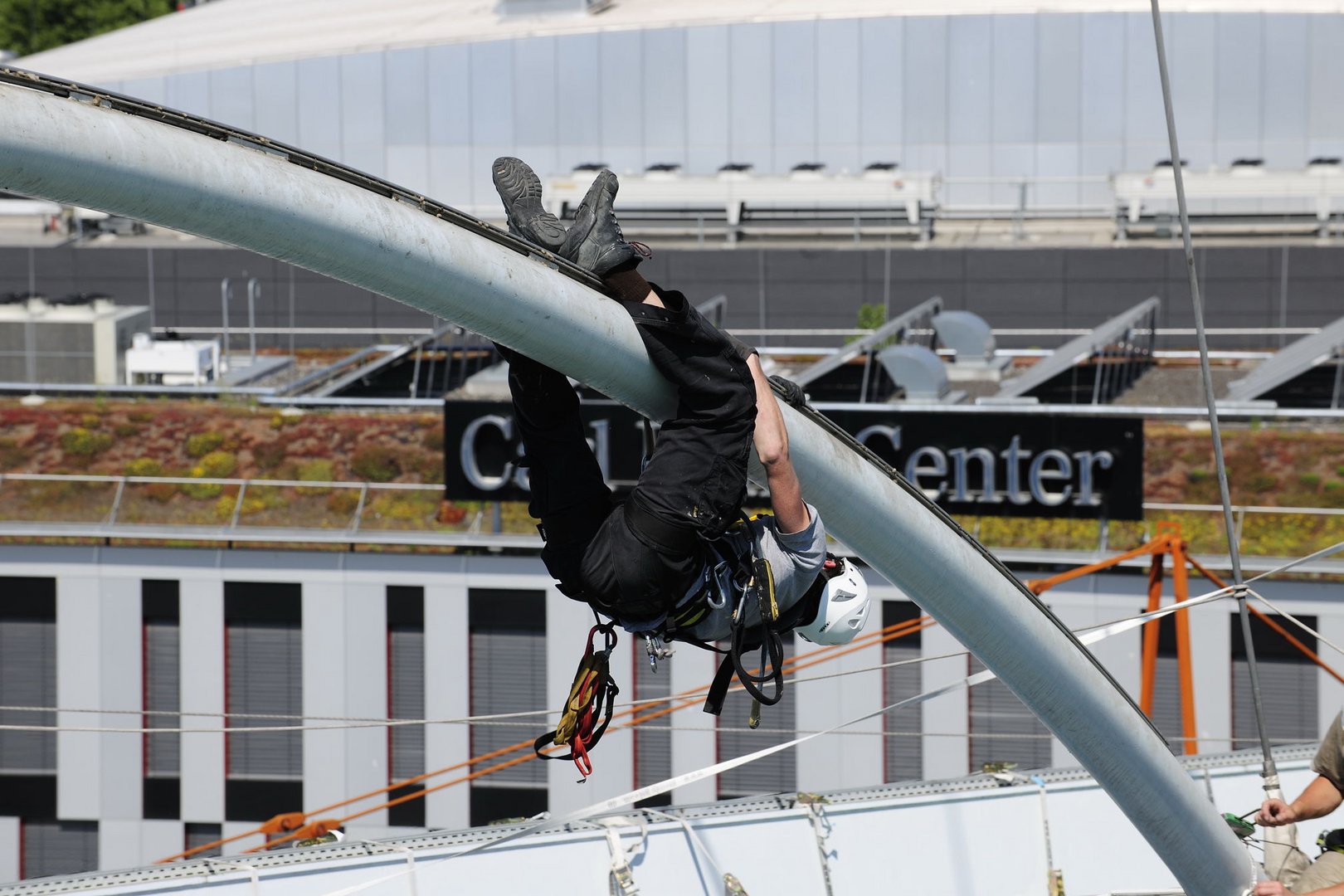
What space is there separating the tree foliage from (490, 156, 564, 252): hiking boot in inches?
3729

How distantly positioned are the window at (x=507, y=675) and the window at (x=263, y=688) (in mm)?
2979

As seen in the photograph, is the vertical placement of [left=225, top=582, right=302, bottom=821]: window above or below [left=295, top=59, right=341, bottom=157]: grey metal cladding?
below

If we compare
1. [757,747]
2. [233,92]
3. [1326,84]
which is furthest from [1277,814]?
[233,92]

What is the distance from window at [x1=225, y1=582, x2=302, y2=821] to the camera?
3061 centimetres

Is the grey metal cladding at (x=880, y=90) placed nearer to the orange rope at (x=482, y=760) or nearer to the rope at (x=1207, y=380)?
the orange rope at (x=482, y=760)

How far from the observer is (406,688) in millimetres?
30688

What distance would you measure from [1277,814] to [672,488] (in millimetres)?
4950

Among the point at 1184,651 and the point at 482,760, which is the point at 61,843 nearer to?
the point at 482,760

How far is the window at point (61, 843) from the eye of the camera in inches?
1216

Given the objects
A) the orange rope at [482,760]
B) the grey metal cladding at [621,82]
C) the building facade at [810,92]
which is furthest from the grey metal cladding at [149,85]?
the orange rope at [482,760]

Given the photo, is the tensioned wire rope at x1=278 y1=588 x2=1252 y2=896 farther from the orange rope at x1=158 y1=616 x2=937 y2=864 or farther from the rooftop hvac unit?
the rooftop hvac unit

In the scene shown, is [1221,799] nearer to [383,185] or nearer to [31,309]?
[383,185]

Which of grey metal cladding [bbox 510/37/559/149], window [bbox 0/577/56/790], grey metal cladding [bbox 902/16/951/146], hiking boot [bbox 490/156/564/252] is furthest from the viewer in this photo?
grey metal cladding [bbox 510/37/559/149]

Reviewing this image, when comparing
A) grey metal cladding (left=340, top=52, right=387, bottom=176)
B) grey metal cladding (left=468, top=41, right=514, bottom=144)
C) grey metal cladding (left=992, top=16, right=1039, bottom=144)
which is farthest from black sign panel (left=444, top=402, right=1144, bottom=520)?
grey metal cladding (left=340, top=52, right=387, bottom=176)
